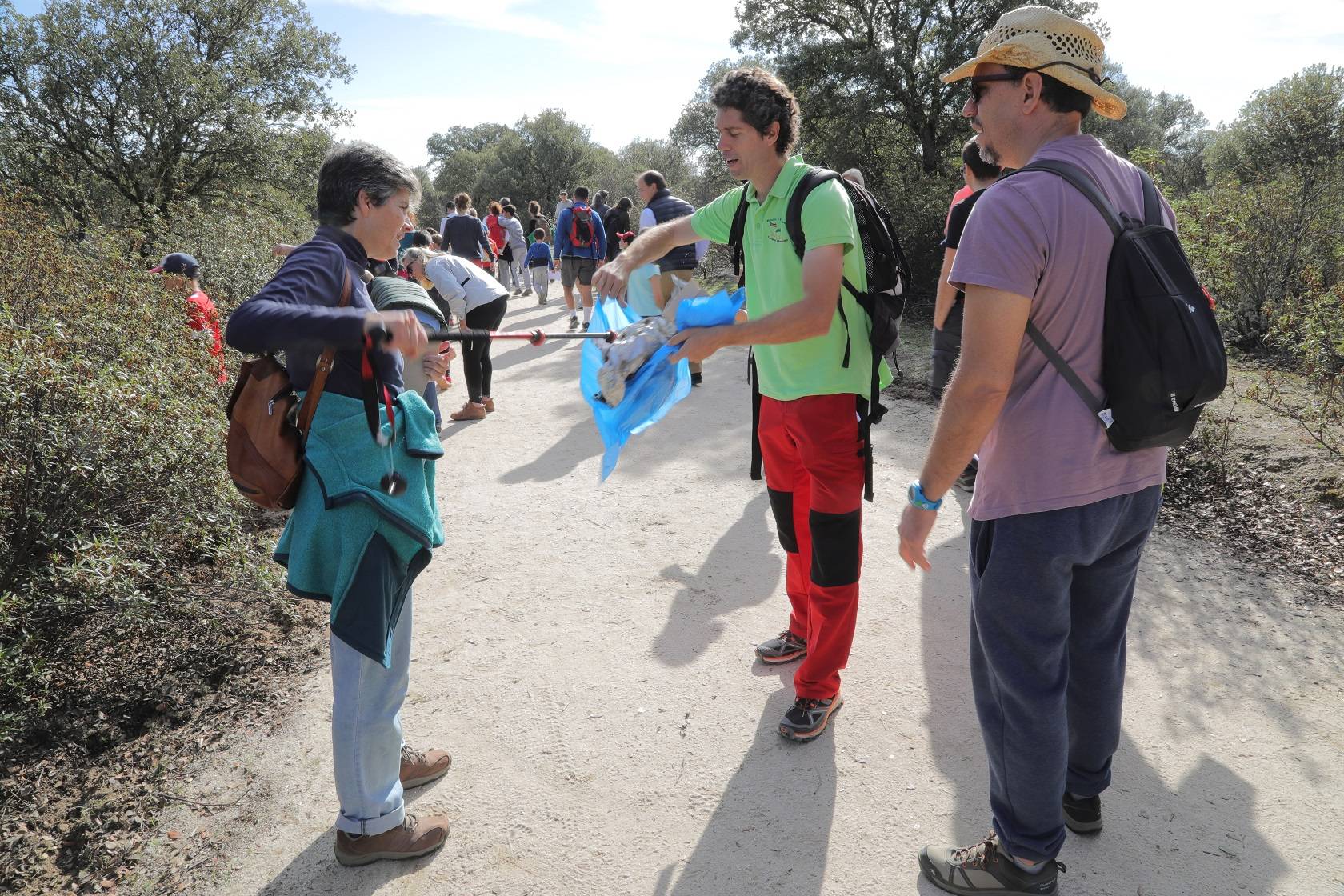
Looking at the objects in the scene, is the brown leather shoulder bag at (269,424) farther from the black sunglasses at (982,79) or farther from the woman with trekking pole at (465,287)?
the woman with trekking pole at (465,287)

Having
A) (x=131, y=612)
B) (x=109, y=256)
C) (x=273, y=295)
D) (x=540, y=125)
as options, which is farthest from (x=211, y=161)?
(x=540, y=125)

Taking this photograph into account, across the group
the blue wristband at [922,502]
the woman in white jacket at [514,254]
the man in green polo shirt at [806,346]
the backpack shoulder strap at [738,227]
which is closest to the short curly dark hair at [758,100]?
the man in green polo shirt at [806,346]

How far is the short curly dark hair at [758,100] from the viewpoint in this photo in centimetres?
264

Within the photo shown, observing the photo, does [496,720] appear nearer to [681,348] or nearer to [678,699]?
[678,699]

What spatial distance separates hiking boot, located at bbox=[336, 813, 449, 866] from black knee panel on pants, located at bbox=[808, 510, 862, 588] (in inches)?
58.5

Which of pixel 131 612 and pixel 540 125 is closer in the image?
pixel 131 612

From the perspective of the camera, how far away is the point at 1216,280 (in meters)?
6.46

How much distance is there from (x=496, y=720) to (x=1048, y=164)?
256 cm

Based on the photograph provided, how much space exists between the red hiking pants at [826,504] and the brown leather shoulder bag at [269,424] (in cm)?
151

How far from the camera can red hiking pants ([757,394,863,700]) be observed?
2.72 m

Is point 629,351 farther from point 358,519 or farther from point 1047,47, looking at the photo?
point 1047,47

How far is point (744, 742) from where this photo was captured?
2.85 metres

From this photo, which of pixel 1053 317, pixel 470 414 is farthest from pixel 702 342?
pixel 470 414

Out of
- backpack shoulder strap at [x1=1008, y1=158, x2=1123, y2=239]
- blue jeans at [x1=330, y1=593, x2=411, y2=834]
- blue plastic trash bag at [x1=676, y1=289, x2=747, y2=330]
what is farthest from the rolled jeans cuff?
backpack shoulder strap at [x1=1008, y1=158, x2=1123, y2=239]
